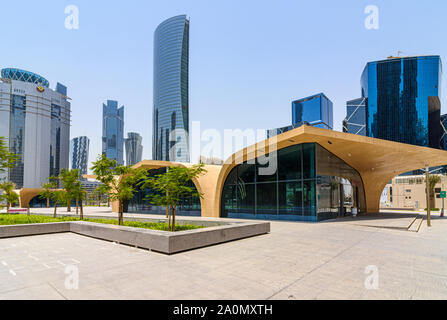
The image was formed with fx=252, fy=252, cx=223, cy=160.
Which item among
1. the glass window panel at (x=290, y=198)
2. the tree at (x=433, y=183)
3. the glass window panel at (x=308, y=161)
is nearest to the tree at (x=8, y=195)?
the glass window panel at (x=290, y=198)

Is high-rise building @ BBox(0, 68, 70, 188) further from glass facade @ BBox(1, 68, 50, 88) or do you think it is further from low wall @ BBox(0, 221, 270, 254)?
low wall @ BBox(0, 221, 270, 254)

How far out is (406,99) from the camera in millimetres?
128750

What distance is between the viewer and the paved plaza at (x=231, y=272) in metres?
5.18

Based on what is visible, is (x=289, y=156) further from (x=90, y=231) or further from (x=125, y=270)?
(x=125, y=270)

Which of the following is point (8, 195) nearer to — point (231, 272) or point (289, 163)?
point (289, 163)

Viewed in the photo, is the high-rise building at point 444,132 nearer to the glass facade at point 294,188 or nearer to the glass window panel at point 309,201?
the glass facade at point 294,188

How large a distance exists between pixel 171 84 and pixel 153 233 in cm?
15777

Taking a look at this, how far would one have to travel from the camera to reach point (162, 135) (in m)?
168

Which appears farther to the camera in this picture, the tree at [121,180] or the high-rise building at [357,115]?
the high-rise building at [357,115]

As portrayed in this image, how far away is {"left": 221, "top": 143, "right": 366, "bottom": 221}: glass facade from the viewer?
791 inches

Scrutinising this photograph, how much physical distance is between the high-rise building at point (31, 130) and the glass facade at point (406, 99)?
177942mm

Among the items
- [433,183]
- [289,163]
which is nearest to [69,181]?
[289,163]
